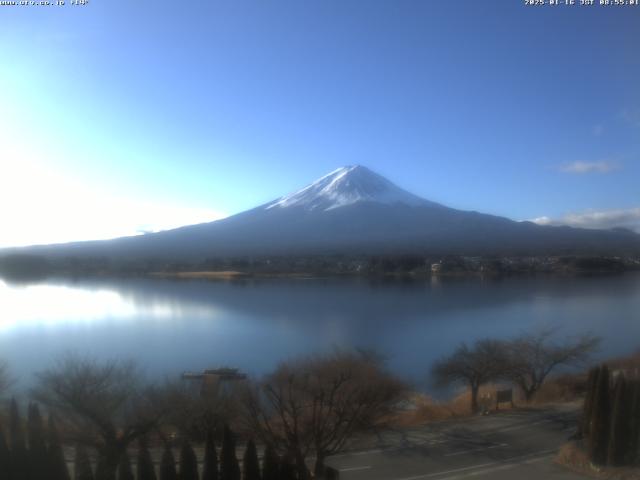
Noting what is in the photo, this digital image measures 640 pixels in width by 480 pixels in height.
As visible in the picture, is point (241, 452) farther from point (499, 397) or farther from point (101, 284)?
point (101, 284)

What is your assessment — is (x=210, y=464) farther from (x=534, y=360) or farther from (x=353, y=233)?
(x=353, y=233)

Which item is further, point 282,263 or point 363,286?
point 282,263

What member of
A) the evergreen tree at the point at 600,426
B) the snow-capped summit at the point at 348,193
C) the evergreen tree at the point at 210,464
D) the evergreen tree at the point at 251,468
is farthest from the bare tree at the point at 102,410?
the snow-capped summit at the point at 348,193

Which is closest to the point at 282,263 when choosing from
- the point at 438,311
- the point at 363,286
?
the point at 363,286

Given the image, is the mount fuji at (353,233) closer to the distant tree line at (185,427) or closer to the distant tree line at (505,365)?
the distant tree line at (505,365)

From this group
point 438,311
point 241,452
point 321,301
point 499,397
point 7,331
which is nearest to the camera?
point 241,452

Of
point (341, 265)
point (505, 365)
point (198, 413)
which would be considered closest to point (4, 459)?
point (198, 413)

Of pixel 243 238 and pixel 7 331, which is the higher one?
pixel 243 238
